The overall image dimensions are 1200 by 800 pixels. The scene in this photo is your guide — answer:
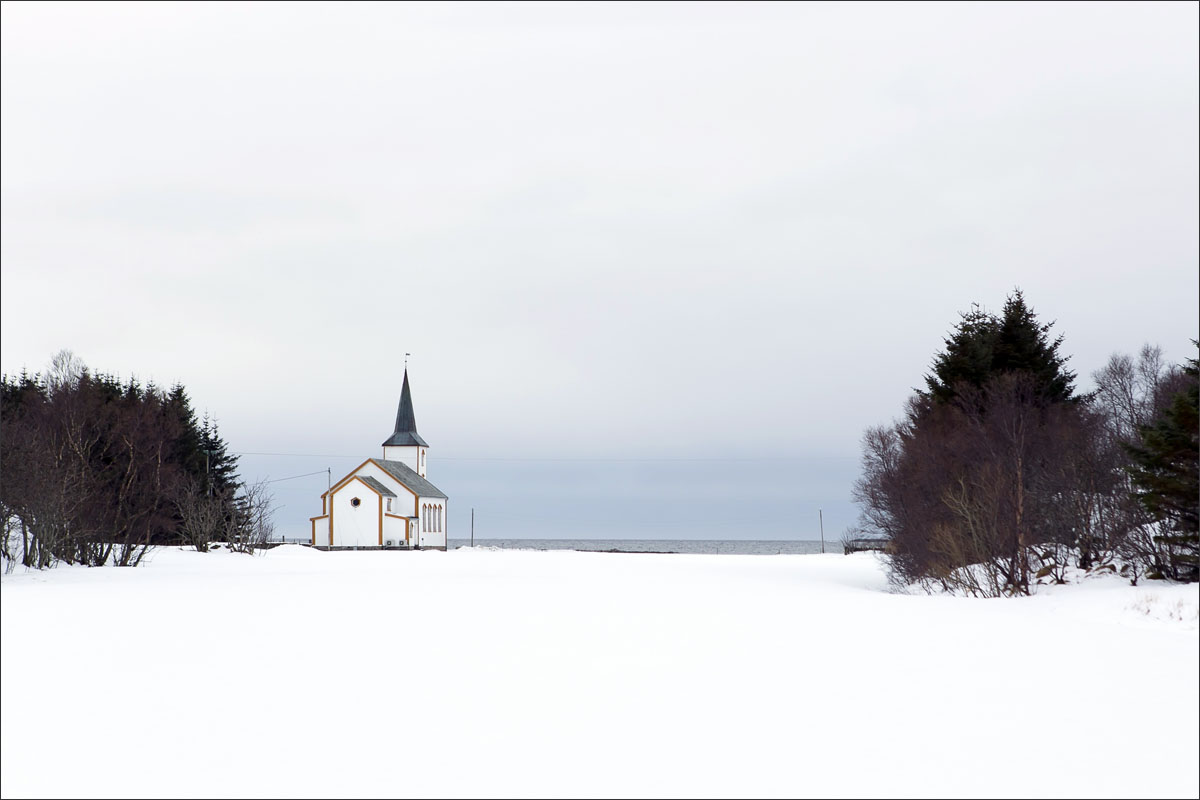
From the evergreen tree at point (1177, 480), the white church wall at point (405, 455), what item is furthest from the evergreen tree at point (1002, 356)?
the white church wall at point (405, 455)

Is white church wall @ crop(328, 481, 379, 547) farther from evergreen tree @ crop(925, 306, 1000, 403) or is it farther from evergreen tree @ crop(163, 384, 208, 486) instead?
evergreen tree @ crop(925, 306, 1000, 403)

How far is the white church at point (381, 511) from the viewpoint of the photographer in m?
83.4

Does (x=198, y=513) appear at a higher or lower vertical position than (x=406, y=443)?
lower

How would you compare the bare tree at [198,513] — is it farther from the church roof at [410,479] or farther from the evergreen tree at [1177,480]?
the evergreen tree at [1177,480]

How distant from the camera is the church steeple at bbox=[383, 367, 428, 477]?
10012 centimetres

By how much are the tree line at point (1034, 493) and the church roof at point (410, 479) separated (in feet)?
179

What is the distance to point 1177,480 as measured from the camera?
A: 2509 cm

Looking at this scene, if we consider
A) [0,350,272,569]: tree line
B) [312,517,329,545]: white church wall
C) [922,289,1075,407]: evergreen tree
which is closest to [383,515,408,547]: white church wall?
[312,517,329,545]: white church wall

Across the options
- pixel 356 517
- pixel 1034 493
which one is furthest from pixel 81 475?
pixel 356 517

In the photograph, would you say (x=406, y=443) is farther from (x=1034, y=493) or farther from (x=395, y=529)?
(x=1034, y=493)

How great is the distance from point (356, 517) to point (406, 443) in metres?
17.5

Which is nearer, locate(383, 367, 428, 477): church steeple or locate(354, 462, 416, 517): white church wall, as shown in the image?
locate(354, 462, 416, 517): white church wall

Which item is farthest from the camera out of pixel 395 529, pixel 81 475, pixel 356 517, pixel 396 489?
pixel 396 489

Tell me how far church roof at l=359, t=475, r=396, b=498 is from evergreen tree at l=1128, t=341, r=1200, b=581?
216ft
